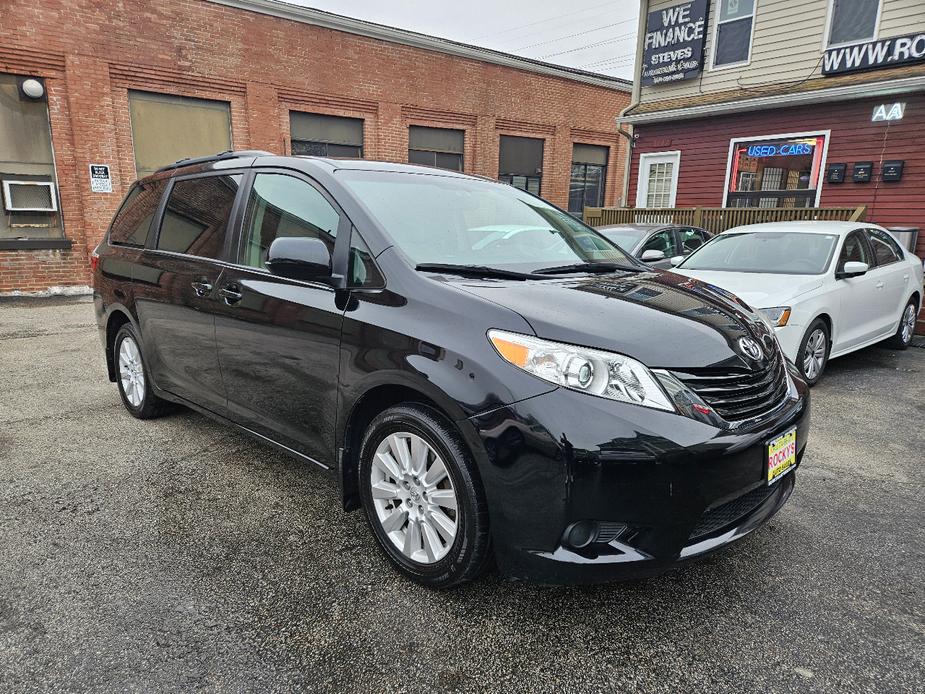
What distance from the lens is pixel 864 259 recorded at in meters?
6.23

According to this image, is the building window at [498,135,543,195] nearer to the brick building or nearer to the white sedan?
the brick building

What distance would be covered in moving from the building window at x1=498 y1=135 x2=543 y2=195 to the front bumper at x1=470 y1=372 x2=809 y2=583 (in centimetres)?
1662

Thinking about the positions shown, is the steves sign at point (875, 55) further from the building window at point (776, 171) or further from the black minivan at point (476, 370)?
the black minivan at point (476, 370)

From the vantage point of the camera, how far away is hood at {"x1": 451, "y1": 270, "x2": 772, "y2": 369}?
82.4 inches

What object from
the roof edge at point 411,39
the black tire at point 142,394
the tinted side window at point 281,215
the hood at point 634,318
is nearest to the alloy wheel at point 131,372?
the black tire at point 142,394

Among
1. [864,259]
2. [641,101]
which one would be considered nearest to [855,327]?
[864,259]

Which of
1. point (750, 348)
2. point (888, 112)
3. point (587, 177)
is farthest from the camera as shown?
point (587, 177)

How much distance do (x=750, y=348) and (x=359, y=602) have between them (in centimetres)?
185

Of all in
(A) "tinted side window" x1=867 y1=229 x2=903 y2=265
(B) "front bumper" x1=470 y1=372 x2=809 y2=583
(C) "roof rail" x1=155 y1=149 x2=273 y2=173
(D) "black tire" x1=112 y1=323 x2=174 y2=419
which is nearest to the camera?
(B) "front bumper" x1=470 y1=372 x2=809 y2=583

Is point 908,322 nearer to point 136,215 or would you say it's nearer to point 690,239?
point 690,239

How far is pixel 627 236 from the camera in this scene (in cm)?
813

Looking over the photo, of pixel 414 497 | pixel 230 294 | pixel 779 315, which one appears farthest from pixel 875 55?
pixel 414 497

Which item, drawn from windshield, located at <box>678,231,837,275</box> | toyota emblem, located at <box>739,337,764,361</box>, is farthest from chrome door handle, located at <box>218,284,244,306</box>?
windshield, located at <box>678,231,837,275</box>

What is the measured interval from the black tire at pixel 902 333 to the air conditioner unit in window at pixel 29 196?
13798 millimetres
